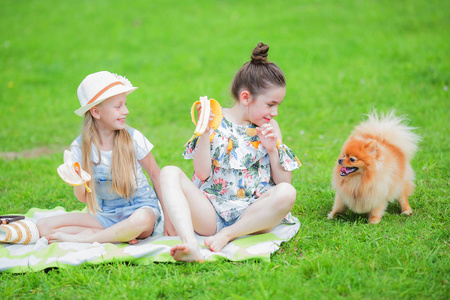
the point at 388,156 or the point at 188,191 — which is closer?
the point at 188,191

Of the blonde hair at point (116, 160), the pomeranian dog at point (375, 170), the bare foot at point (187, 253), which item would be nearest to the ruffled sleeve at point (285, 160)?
the pomeranian dog at point (375, 170)

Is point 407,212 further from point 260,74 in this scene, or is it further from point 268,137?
point 260,74

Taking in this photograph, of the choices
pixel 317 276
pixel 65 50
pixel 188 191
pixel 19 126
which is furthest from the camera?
pixel 65 50

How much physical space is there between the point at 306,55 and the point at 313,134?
3138 mm

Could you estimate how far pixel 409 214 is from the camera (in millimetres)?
3514

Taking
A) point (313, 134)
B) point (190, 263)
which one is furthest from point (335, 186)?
point (313, 134)

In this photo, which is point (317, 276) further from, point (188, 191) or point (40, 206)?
point (40, 206)

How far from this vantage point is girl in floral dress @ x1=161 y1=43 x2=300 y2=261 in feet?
10.0

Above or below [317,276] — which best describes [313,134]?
above

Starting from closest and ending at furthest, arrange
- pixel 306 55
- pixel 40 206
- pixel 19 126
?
1. pixel 40 206
2. pixel 19 126
3. pixel 306 55

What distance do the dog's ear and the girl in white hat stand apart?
5.15 feet

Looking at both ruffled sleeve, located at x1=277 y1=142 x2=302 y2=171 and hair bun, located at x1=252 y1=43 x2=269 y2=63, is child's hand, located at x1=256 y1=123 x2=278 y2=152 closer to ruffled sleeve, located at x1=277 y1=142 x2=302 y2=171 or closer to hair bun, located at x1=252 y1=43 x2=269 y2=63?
ruffled sleeve, located at x1=277 y1=142 x2=302 y2=171

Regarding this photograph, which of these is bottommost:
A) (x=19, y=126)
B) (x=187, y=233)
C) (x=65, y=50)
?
(x=187, y=233)

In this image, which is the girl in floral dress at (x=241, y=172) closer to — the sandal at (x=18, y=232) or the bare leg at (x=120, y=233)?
the bare leg at (x=120, y=233)
